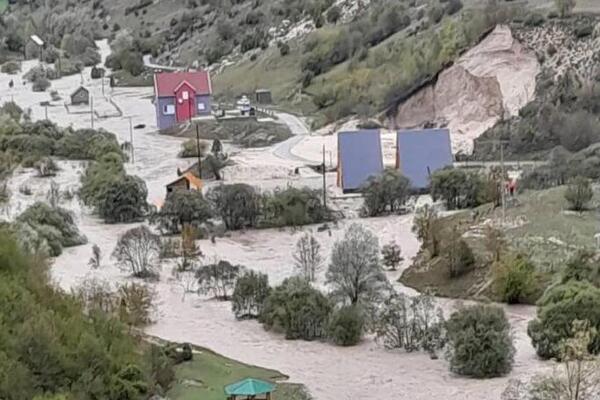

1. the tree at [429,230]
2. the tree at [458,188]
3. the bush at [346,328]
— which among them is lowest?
the bush at [346,328]

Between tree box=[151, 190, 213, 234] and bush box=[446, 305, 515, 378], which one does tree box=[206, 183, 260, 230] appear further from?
bush box=[446, 305, 515, 378]

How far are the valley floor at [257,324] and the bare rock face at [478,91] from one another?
206 inches

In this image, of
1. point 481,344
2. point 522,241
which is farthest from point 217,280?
point 481,344

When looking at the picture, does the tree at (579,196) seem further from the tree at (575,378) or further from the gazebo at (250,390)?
the gazebo at (250,390)

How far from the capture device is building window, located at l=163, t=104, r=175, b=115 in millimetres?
64812

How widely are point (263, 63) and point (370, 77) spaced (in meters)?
13.6

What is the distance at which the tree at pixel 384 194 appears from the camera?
139 ft

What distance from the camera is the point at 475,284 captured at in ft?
101

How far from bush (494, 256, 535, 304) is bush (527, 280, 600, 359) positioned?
364cm

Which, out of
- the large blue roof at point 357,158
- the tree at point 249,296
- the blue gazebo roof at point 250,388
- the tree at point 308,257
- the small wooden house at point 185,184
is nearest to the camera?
the blue gazebo roof at point 250,388

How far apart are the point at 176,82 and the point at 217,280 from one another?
111ft

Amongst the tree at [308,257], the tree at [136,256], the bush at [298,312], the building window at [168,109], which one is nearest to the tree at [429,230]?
the tree at [308,257]

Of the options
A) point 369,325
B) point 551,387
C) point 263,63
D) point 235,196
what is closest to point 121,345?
point 551,387

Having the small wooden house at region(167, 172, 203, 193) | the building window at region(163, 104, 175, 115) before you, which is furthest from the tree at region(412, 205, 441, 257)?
the building window at region(163, 104, 175, 115)
